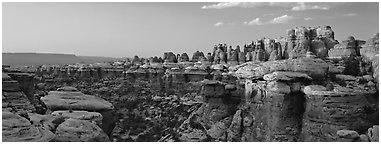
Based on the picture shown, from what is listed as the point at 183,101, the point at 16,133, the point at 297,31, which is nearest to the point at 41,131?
the point at 16,133

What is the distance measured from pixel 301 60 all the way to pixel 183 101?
37.7 ft

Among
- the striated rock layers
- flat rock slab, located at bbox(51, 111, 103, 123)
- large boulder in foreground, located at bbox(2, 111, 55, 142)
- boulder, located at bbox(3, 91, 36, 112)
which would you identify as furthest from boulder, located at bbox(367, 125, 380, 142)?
boulder, located at bbox(3, 91, 36, 112)

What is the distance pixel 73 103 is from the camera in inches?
393

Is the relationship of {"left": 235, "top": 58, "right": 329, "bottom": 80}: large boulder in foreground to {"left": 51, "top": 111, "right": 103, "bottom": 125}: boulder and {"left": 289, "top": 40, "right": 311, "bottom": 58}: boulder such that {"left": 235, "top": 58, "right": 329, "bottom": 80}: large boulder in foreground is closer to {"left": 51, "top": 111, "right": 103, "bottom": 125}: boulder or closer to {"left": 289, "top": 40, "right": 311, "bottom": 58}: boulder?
{"left": 51, "top": 111, "right": 103, "bottom": 125}: boulder

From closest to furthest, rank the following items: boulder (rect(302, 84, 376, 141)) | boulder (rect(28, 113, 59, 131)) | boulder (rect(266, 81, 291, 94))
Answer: boulder (rect(28, 113, 59, 131)) → boulder (rect(302, 84, 376, 141)) → boulder (rect(266, 81, 291, 94))

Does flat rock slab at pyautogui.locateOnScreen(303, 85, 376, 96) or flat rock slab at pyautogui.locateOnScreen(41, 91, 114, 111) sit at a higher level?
flat rock slab at pyautogui.locateOnScreen(41, 91, 114, 111)

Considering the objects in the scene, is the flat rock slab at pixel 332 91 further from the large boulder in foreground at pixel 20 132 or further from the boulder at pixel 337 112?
the large boulder in foreground at pixel 20 132

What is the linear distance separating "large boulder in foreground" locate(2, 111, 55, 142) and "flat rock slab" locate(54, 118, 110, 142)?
321mm

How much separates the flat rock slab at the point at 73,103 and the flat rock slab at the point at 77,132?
6.82 feet

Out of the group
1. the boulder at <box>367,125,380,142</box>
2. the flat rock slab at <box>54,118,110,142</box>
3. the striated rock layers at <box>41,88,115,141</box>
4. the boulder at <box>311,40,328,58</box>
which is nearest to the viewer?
the flat rock slab at <box>54,118,110,142</box>

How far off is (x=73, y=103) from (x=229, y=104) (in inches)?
414

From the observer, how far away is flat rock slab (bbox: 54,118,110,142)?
24.0ft

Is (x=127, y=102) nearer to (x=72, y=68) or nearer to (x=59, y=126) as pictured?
(x=72, y=68)

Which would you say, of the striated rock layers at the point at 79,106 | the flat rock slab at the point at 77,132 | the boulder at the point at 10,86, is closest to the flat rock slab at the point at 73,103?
the striated rock layers at the point at 79,106
